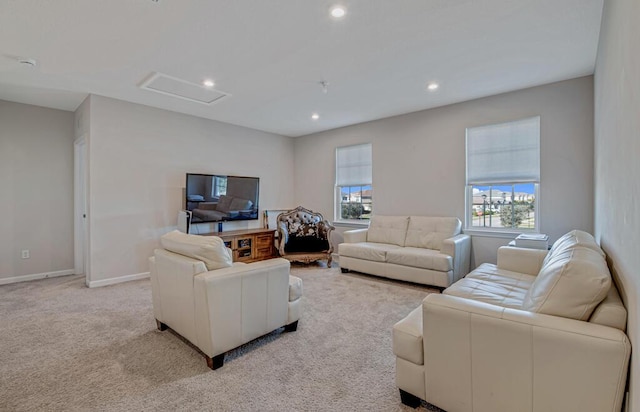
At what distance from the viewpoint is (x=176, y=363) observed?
2.13 meters

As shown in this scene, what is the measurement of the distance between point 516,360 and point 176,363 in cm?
213

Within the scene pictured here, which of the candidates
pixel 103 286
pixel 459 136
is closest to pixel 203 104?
pixel 103 286

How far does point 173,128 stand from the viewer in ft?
15.6

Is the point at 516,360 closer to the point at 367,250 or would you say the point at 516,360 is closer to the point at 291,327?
the point at 291,327

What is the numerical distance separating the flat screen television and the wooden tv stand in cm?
34

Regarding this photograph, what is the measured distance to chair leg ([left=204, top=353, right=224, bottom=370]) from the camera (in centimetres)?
204

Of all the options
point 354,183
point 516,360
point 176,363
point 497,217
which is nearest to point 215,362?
point 176,363

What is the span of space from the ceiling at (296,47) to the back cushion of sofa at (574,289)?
6.20ft

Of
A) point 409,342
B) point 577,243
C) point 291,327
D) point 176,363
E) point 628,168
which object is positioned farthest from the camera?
point 291,327

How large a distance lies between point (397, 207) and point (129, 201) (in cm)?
415

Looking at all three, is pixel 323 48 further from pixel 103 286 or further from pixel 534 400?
pixel 103 286

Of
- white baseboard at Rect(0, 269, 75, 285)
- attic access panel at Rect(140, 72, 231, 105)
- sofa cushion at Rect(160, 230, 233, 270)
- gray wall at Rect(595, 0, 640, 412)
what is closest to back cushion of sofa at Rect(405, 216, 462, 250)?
gray wall at Rect(595, 0, 640, 412)

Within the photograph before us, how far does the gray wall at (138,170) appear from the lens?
13.2ft

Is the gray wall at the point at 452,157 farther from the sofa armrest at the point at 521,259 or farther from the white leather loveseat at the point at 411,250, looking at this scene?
the sofa armrest at the point at 521,259
